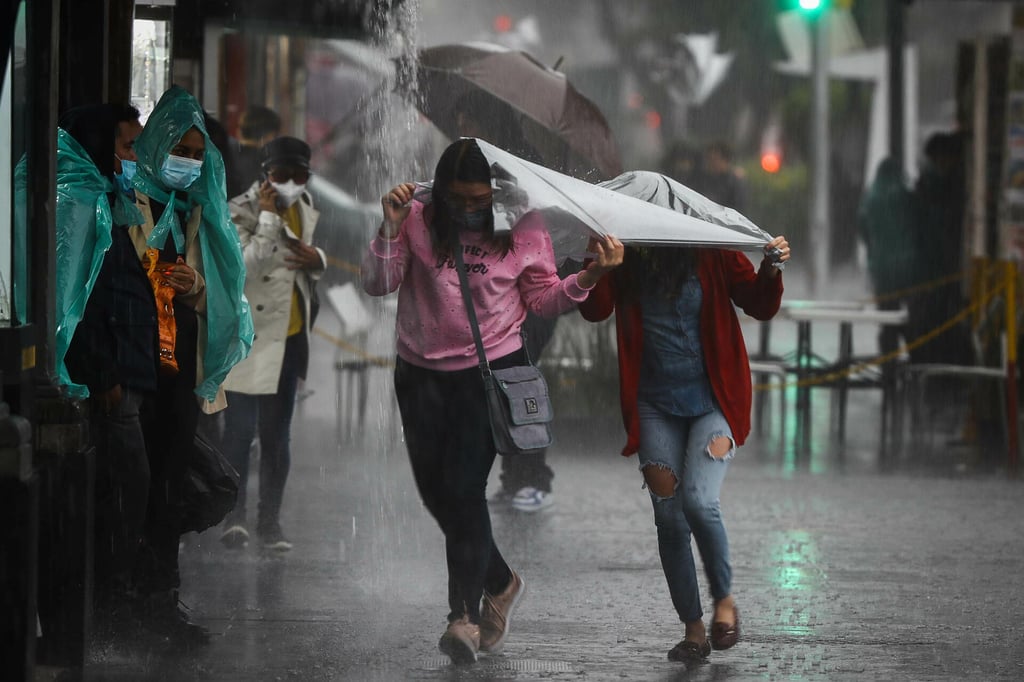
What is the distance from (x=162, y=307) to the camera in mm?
5500

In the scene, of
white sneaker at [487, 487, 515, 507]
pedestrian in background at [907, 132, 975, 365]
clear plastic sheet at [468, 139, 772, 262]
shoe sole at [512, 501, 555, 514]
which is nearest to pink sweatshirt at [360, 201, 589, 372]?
clear plastic sheet at [468, 139, 772, 262]

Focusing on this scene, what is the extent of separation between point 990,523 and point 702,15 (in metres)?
25.2

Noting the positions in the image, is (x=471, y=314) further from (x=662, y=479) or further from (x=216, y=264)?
(x=216, y=264)

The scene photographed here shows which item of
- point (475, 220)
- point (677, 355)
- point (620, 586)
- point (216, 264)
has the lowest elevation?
point (620, 586)

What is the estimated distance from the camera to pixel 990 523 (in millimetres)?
8305

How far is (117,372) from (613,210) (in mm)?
1737

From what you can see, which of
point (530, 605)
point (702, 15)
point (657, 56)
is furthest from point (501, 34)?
point (530, 605)

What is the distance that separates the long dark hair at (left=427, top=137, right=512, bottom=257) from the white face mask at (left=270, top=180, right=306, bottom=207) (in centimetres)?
212

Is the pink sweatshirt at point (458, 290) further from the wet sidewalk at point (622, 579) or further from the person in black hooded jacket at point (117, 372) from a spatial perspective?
the wet sidewalk at point (622, 579)

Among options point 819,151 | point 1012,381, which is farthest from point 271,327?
point 819,151

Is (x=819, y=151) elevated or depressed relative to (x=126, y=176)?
elevated

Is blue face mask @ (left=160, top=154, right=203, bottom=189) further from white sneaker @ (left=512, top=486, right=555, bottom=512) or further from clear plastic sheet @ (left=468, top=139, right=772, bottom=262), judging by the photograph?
white sneaker @ (left=512, top=486, right=555, bottom=512)

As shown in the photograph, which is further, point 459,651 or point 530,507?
point 530,507

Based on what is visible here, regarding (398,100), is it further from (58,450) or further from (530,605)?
(58,450)
